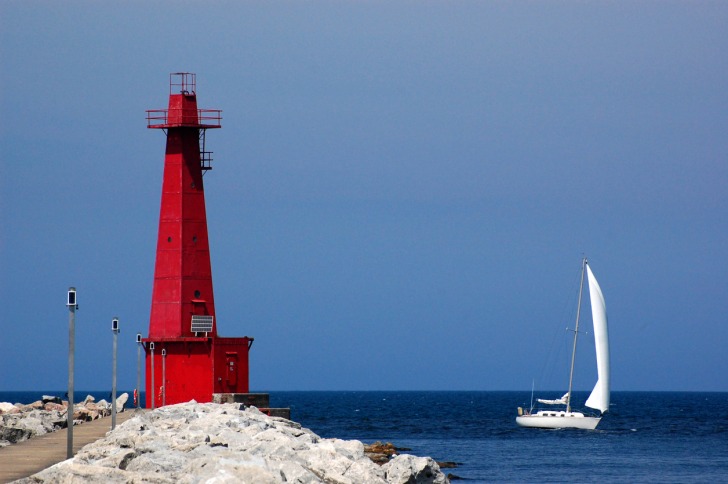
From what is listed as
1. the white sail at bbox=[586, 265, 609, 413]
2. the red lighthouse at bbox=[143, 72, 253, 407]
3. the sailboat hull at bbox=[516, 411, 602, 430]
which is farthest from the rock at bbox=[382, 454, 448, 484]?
the white sail at bbox=[586, 265, 609, 413]

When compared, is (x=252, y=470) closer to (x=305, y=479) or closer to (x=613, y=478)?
(x=305, y=479)

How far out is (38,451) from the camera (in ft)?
69.8

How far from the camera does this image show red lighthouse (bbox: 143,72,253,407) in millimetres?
32844

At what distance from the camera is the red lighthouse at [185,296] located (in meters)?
32.8

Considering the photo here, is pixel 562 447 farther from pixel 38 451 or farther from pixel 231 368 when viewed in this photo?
pixel 38 451

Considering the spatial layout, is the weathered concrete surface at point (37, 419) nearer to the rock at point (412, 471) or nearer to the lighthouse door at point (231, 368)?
the lighthouse door at point (231, 368)

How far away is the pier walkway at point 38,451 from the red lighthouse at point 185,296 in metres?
4.22

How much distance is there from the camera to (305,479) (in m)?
16.8

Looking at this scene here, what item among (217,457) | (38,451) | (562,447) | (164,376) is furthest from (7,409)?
(217,457)

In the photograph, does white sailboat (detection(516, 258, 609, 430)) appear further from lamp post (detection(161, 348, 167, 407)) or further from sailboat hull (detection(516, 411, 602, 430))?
lamp post (detection(161, 348, 167, 407))

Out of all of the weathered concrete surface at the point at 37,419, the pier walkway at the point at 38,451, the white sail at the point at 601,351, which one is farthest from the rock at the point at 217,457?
the white sail at the point at 601,351

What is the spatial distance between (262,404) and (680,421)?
3808 cm

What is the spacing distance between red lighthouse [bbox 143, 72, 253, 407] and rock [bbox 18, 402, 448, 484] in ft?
20.6

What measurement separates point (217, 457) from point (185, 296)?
58.6 feet
